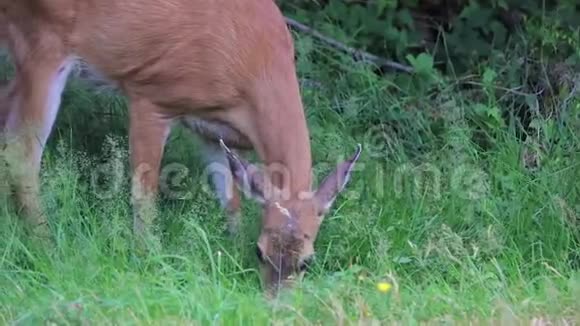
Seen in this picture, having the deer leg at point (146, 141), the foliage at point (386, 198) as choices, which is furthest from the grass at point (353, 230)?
the deer leg at point (146, 141)

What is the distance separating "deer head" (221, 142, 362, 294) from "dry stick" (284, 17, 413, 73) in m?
2.57

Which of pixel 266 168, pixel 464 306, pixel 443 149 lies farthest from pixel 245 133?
pixel 464 306

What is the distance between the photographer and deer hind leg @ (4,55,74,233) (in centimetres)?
768

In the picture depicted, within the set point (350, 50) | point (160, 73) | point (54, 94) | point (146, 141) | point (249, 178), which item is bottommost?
point (350, 50)

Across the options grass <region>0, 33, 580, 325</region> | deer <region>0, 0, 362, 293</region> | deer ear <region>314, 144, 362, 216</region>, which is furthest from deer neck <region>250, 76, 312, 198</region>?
grass <region>0, 33, 580, 325</region>

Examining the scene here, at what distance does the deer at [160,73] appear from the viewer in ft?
24.9

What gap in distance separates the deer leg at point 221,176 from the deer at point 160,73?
11 mm

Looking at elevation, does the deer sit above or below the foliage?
above

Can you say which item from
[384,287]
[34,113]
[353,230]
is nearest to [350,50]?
[353,230]

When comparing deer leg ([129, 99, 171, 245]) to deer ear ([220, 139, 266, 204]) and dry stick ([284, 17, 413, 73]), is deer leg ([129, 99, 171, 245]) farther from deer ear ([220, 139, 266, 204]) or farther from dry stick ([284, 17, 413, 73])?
dry stick ([284, 17, 413, 73])

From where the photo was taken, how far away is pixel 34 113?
7848mm

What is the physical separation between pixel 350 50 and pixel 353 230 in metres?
2.50

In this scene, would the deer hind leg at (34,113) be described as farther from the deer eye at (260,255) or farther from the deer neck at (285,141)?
the deer eye at (260,255)

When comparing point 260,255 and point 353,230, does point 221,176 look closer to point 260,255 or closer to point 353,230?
point 353,230
